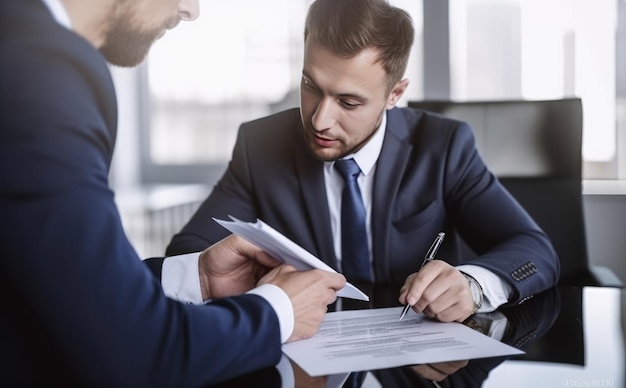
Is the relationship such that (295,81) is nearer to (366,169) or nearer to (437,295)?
(366,169)

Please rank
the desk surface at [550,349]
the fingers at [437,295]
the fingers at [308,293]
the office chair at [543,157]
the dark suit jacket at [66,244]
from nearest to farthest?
the dark suit jacket at [66,244], the desk surface at [550,349], the fingers at [308,293], the fingers at [437,295], the office chair at [543,157]

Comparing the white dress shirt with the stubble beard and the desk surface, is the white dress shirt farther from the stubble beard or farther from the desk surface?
the stubble beard

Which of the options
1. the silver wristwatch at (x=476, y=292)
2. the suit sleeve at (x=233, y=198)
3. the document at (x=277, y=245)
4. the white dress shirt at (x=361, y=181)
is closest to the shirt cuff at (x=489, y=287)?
the silver wristwatch at (x=476, y=292)

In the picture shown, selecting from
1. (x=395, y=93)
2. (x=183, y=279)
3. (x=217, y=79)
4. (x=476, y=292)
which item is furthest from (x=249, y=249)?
(x=217, y=79)

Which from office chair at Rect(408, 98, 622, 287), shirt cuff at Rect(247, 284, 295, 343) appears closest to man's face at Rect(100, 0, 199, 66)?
shirt cuff at Rect(247, 284, 295, 343)

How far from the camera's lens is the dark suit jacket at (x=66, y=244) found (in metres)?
0.62

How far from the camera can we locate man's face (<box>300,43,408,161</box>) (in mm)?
1527

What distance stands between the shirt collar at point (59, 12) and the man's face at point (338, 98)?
842mm

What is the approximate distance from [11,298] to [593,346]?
788mm

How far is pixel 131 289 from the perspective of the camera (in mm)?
692

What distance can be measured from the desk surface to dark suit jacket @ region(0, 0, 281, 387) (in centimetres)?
13

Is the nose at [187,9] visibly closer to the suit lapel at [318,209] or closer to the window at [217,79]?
the suit lapel at [318,209]

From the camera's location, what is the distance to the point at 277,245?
3.05 ft

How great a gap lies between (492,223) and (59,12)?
1.13m
